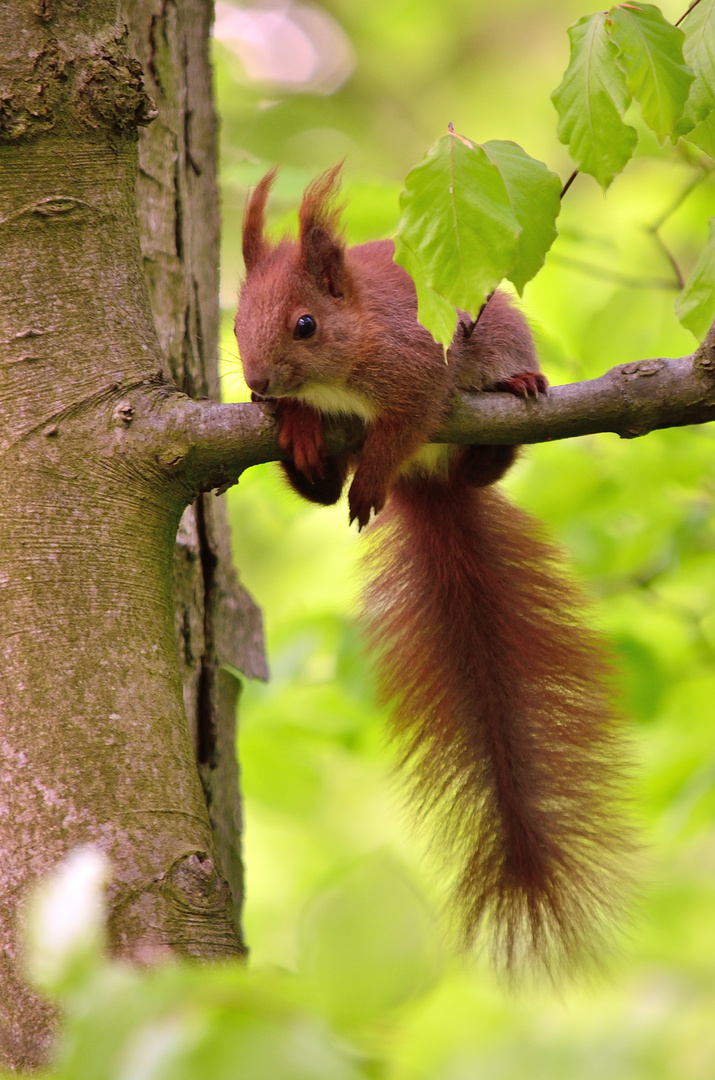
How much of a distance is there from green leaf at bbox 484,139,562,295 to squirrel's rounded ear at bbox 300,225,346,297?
96 centimetres

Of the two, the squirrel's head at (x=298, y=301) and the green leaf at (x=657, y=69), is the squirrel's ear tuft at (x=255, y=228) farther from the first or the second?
the green leaf at (x=657, y=69)

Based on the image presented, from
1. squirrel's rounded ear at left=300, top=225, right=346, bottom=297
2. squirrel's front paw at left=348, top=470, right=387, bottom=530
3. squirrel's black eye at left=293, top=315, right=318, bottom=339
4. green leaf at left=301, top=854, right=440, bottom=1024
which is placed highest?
squirrel's rounded ear at left=300, top=225, right=346, bottom=297

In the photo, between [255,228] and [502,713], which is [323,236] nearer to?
[255,228]

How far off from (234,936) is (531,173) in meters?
0.92

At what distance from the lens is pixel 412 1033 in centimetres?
63

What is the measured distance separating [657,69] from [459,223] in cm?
26

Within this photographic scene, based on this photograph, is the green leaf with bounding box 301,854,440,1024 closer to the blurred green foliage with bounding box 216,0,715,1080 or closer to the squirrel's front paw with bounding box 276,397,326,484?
the blurred green foliage with bounding box 216,0,715,1080

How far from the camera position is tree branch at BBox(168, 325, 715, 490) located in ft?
4.32

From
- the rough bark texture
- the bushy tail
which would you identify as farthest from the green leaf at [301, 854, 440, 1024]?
the rough bark texture

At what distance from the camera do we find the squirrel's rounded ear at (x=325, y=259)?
2.06 m

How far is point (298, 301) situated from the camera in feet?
6.72

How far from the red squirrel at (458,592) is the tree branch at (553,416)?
0.14 meters

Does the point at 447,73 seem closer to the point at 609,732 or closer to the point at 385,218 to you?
the point at 385,218

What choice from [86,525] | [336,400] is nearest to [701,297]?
[86,525]
